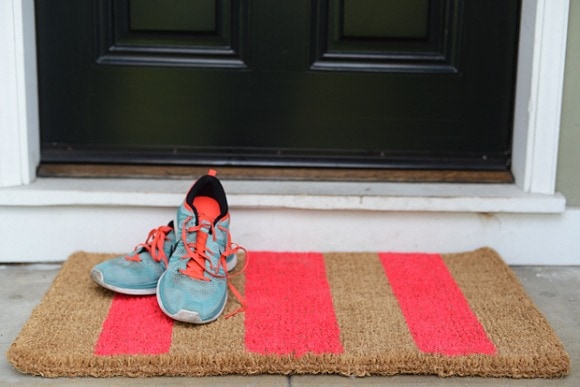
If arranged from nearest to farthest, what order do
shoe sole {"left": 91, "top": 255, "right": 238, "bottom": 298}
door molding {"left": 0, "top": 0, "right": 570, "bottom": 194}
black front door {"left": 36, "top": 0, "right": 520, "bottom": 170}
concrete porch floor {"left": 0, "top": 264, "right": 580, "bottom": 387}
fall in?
concrete porch floor {"left": 0, "top": 264, "right": 580, "bottom": 387}
shoe sole {"left": 91, "top": 255, "right": 238, "bottom": 298}
door molding {"left": 0, "top": 0, "right": 570, "bottom": 194}
black front door {"left": 36, "top": 0, "right": 520, "bottom": 170}

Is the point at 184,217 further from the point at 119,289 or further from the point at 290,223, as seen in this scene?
the point at 290,223

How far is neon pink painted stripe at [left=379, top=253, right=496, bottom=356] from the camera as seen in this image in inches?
60.0

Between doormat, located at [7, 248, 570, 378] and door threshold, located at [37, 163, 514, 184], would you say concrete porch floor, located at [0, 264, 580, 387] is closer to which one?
doormat, located at [7, 248, 570, 378]

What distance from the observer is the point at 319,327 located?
159cm

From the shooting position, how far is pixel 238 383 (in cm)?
142

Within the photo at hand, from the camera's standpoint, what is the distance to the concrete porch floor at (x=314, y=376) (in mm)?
1427

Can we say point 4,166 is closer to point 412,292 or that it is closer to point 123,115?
point 123,115

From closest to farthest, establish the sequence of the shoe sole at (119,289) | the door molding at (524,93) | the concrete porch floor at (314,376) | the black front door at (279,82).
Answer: the concrete porch floor at (314,376) < the shoe sole at (119,289) < the door molding at (524,93) < the black front door at (279,82)

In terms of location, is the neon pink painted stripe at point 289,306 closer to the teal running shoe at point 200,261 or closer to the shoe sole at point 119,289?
the teal running shoe at point 200,261

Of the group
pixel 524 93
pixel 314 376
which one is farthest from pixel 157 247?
pixel 524 93

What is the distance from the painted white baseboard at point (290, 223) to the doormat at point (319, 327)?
0.06 m

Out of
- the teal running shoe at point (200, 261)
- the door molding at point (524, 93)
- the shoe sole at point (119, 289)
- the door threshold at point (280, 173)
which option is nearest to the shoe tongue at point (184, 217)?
the teal running shoe at point (200, 261)

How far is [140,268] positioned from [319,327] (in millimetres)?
383

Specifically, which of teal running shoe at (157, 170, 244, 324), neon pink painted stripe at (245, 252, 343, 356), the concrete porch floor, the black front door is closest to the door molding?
the black front door
